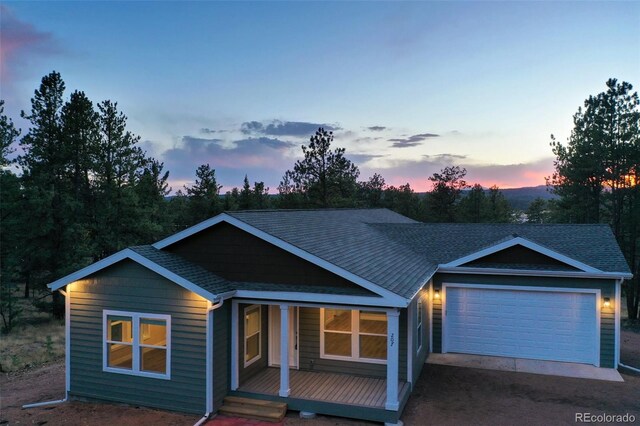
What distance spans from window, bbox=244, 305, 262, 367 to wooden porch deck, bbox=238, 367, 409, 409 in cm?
49

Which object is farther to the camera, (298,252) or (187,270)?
(187,270)

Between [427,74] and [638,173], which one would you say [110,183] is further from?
A: [638,173]

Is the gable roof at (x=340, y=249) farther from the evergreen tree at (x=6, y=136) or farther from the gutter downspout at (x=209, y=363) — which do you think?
the evergreen tree at (x=6, y=136)

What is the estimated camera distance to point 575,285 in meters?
12.0

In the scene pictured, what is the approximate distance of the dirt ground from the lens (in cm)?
866

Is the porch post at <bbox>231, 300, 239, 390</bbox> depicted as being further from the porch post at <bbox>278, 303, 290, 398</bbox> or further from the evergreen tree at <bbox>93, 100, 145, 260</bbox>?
the evergreen tree at <bbox>93, 100, 145, 260</bbox>

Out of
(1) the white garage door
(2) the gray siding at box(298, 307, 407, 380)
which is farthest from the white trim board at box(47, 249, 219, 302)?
(1) the white garage door

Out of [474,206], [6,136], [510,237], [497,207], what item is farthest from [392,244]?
[497,207]

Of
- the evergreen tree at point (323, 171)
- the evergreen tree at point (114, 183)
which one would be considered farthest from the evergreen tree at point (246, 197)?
the evergreen tree at point (114, 183)

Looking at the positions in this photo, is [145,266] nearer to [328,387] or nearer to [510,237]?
[328,387]

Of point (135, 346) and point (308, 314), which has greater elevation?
point (308, 314)

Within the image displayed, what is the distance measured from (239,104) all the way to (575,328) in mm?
21437

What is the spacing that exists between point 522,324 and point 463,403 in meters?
4.32

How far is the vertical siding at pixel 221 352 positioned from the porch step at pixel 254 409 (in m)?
0.21
